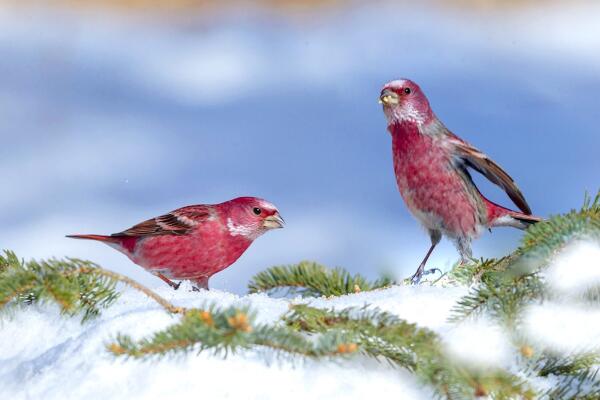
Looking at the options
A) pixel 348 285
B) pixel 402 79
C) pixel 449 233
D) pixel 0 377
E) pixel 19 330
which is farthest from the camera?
pixel 402 79

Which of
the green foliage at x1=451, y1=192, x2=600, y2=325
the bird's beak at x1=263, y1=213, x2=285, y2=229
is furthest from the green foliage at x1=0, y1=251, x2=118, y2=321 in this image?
the bird's beak at x1=263, y1=213, x2=285, y2=229

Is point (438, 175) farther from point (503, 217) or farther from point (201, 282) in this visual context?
point (201, 282)

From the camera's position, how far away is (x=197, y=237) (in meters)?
4.88

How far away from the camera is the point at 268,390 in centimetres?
239

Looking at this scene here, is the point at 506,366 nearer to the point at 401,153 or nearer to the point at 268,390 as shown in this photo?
the point at 268,390

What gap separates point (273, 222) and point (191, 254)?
60cm

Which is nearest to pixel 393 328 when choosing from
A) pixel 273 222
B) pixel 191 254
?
pixel 191 254

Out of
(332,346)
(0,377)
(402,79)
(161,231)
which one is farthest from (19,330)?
(402,79)

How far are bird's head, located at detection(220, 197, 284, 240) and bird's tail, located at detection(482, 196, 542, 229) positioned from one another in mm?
1406

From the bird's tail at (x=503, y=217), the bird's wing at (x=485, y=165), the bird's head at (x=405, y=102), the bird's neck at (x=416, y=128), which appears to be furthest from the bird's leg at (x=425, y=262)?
the bird's head at (x=405, y=102)

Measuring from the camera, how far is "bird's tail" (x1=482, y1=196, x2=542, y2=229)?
4863mm

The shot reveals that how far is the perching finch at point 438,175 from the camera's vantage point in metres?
4.77

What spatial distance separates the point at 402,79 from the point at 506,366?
2862 millimetres

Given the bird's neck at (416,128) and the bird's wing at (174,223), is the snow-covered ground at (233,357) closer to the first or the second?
the bird's wing at (174,223)
